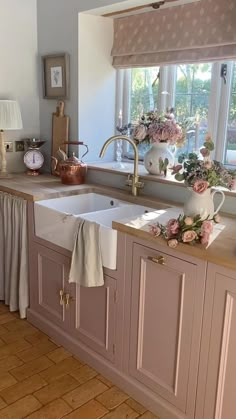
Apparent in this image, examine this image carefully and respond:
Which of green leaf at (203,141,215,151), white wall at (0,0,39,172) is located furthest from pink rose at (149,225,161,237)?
white wall at (0,0,39,172)

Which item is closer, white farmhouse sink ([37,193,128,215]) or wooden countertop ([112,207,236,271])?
wooden countertop ([112,207,236,271])

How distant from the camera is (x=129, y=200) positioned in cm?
243

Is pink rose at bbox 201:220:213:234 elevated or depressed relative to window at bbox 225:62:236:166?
depressed

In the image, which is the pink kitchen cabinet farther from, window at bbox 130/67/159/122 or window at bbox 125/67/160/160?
window at bbox 130/67/159/122

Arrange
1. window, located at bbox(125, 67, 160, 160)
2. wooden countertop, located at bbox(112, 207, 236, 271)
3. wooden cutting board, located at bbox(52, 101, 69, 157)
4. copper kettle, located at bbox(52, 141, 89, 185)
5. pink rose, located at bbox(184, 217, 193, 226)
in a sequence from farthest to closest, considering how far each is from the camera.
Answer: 1. wooden cutting board, located at bbox(52, 101, 69, 157)
2. window, located at bbox(125, 67, 160, 160)
3. copper kettle, located at bbox(52, 141, 89, 185)
4. pink rose, located at bbox(184, 217, 193, 226)
5. wooden countertop, located at bbox(112, 207, 236, 271)

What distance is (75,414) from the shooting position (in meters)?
1.85

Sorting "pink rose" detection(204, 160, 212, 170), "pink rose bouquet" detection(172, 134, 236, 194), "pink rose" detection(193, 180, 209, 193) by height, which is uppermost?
"pink rose" detection(204, 160, 212, 170)

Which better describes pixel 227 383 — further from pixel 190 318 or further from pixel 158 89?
pixel 158 89

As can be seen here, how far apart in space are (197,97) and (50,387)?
1.89 metres

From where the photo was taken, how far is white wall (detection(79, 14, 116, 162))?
275 centimetres

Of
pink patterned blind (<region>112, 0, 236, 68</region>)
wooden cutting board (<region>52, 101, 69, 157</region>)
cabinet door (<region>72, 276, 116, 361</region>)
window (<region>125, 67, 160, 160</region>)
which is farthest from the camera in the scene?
wooden cutting board (<region>52, 101, 69, 157</region>)

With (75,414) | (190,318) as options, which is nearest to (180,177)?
(190,318)

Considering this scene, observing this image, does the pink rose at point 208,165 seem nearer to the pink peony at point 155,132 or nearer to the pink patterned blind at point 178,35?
the pink peony at point 155,132

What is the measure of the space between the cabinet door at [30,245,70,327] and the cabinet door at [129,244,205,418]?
0.55m
